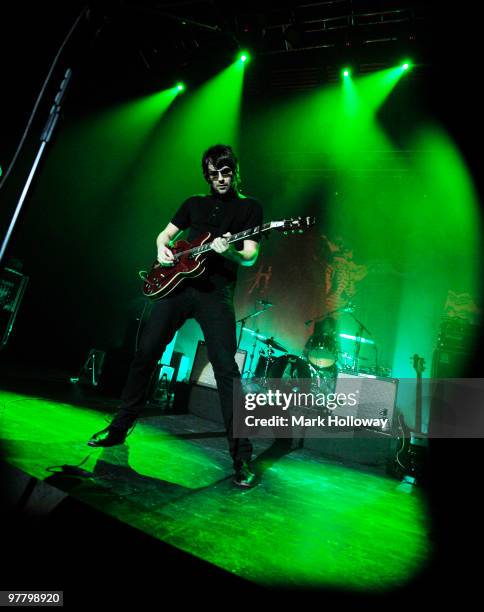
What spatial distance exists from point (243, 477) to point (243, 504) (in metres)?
0.33

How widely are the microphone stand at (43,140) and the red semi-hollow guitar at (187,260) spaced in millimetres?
1168

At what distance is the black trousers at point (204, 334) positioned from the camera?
246 cm

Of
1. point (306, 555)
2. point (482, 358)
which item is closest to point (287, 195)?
point (482, 358)

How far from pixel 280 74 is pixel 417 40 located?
271 centimetres

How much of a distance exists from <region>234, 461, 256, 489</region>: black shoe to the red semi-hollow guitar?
1.37 m

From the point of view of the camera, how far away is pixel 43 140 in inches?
65.1

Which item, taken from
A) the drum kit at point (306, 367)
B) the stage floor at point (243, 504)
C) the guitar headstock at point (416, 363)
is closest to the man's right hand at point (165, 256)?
the stage floor at point (243, 504)

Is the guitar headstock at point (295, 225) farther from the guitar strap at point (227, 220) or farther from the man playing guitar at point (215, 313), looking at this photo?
the guitar strap at point (227, 220)

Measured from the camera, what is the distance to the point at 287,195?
9.15 m

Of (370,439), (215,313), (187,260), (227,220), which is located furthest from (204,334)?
(370,439)

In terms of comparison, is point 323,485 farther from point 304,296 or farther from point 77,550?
point 304,296

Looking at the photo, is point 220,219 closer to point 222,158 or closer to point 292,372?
point 222,158

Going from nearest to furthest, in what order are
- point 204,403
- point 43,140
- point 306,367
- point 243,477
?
1. point 43,140
2. point 243,477
3. point 204,403
4. point 306,367

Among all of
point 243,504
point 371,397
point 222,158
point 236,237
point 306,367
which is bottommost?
point 243,504
